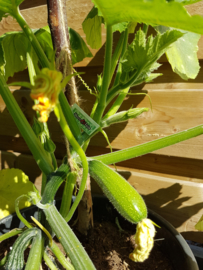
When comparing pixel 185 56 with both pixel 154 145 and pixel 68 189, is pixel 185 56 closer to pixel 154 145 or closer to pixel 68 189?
pixel 154 145

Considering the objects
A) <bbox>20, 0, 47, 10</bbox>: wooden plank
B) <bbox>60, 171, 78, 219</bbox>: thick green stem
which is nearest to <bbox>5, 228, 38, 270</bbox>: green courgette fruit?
<bbox>60, 171, 78, 219</bbox>: thick green stem

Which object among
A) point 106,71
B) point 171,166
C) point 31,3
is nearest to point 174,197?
point 171,166

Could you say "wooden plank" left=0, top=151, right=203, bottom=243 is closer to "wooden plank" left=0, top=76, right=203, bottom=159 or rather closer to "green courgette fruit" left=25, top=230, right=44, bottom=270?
"wooden plank" left=0, top=76, right=203, bottom=159

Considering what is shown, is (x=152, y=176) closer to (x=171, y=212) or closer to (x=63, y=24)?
(x=171, y=212)

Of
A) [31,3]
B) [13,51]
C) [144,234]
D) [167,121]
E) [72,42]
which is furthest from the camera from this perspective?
[31,3]

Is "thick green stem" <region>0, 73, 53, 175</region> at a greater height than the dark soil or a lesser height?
greater

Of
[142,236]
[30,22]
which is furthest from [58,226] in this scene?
[30,22]

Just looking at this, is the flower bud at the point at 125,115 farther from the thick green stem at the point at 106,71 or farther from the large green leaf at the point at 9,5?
the large green leaf at the point at 9,5
